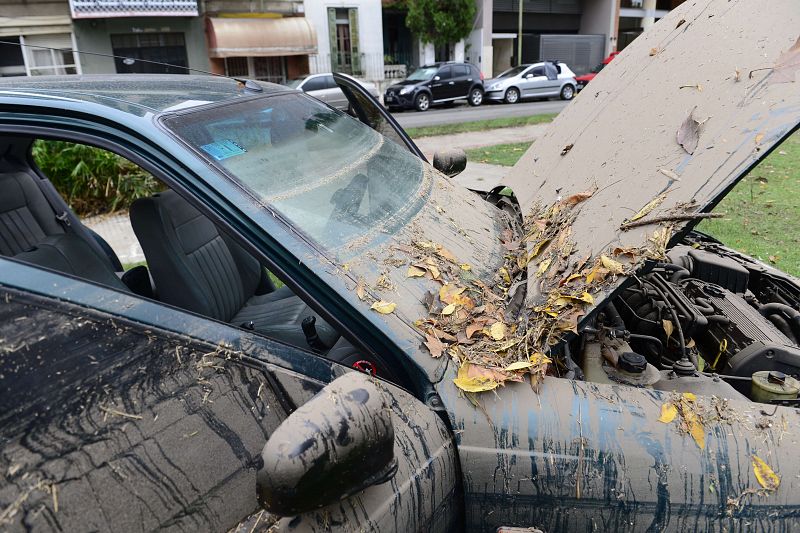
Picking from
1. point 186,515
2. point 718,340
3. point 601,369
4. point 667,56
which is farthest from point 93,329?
point 667,56

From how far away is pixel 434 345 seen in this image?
1.52m

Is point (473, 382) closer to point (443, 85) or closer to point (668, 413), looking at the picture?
point (668, 413)

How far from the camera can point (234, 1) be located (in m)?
23.1

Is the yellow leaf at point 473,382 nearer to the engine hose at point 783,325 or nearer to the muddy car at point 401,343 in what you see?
the muddy car at point 401,343

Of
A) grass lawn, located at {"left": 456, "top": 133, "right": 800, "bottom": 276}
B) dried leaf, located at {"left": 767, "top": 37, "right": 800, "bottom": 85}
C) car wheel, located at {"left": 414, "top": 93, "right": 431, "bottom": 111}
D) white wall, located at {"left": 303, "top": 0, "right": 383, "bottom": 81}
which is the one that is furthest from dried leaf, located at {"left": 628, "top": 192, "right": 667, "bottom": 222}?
white wall, located at {"left": 303, "top": 0, "right": 383, "bottom": 81}

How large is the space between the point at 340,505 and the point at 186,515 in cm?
34

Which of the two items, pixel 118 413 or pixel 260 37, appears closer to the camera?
pixel 118 413

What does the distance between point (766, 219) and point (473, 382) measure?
242 inches

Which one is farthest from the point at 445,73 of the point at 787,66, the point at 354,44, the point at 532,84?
the point at 787,66

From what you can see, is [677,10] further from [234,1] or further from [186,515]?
[234,1]

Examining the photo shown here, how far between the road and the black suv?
1.14ft

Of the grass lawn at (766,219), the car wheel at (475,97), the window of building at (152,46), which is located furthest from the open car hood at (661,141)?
the window of building at (152,46)

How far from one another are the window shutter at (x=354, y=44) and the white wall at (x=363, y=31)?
0.47 ft

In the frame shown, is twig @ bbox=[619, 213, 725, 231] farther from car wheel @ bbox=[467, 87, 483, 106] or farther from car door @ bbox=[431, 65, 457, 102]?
car wheel @ bbox=[467, 87, 483, 106]
